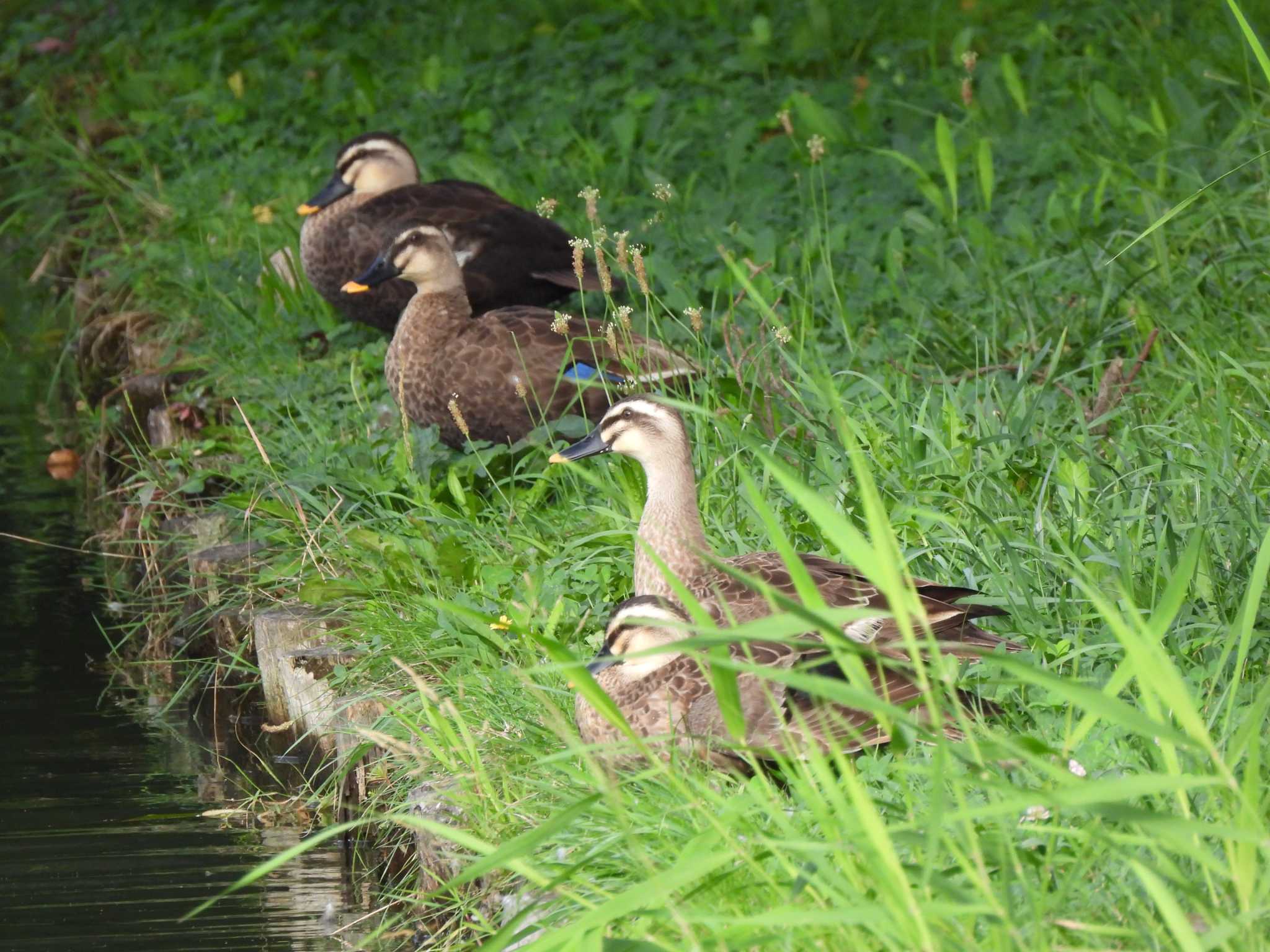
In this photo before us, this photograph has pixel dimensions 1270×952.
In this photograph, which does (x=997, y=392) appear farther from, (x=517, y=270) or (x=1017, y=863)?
(x=1017, y=863)

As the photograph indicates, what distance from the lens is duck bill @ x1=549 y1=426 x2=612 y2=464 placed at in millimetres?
4555

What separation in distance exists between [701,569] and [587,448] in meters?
0.58

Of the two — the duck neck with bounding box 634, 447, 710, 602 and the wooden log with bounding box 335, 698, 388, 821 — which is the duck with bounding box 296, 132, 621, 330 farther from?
the wooden log with bounding box 335, 698, 388, 821

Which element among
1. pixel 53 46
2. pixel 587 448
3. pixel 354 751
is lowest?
pixel 53 46

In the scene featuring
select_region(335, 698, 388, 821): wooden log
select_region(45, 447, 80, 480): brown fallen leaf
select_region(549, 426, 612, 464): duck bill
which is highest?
select_region(549, 426, 612, 464): duck bill

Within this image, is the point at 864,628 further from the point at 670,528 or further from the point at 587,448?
the point at 587,448

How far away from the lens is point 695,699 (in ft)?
12.0

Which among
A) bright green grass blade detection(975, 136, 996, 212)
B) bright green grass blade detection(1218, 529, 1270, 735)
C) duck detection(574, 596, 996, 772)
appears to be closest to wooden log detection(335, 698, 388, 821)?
duck detection(574, 596, 996, 772)

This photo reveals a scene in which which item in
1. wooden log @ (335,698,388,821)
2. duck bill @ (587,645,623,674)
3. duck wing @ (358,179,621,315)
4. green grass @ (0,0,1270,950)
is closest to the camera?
green grass @ (0,0,1270,950)

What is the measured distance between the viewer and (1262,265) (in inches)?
224

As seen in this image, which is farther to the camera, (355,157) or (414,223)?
(355,157)

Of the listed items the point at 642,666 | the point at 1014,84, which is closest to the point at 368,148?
the point at 1014,84

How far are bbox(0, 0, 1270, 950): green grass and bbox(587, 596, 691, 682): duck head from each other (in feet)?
0.61

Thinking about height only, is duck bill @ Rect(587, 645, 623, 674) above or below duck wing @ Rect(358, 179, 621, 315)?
above
